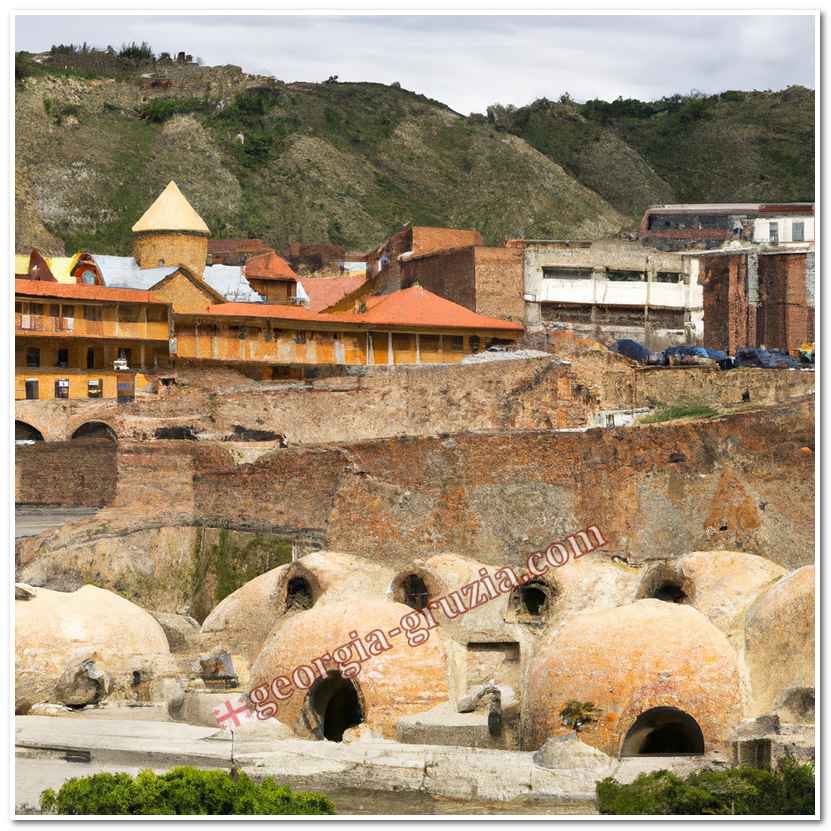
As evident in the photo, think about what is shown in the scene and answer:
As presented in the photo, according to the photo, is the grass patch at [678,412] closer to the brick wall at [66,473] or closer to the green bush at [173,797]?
the brick wall at [66,473]

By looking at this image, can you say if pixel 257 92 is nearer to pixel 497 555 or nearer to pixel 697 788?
pixel 497 555

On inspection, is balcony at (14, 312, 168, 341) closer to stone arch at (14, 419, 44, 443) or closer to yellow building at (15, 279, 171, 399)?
yellow building at (15, 279, 171, 399)

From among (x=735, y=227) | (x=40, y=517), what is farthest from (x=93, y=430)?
(x=735, y=227)

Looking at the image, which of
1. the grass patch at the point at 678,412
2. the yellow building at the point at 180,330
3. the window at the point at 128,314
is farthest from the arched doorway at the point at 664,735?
the window at the point at 128,314

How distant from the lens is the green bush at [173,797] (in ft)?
87.9

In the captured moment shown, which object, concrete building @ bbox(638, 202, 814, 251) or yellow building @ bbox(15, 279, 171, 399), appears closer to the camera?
yellow building @ bbox(15, 279, 171, 399)

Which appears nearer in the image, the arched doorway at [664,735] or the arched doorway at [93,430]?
the arched doorway at [664,735]

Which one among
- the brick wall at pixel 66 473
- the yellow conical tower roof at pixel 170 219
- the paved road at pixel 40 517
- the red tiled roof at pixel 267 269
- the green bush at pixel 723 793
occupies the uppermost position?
the yellow conical tower roof at pixel 170 219

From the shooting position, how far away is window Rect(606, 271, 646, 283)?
6225 centimetres

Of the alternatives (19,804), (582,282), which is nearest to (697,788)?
(19,804)

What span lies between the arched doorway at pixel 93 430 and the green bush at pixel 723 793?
90.7 ft

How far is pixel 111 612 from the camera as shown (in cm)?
4038

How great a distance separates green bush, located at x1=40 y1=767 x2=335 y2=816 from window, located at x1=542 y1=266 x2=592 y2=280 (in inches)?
1398

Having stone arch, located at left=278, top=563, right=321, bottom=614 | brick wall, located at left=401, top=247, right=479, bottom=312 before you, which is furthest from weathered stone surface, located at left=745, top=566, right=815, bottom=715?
brick wall, located at left=401, top=247, right=479, bottom=312
